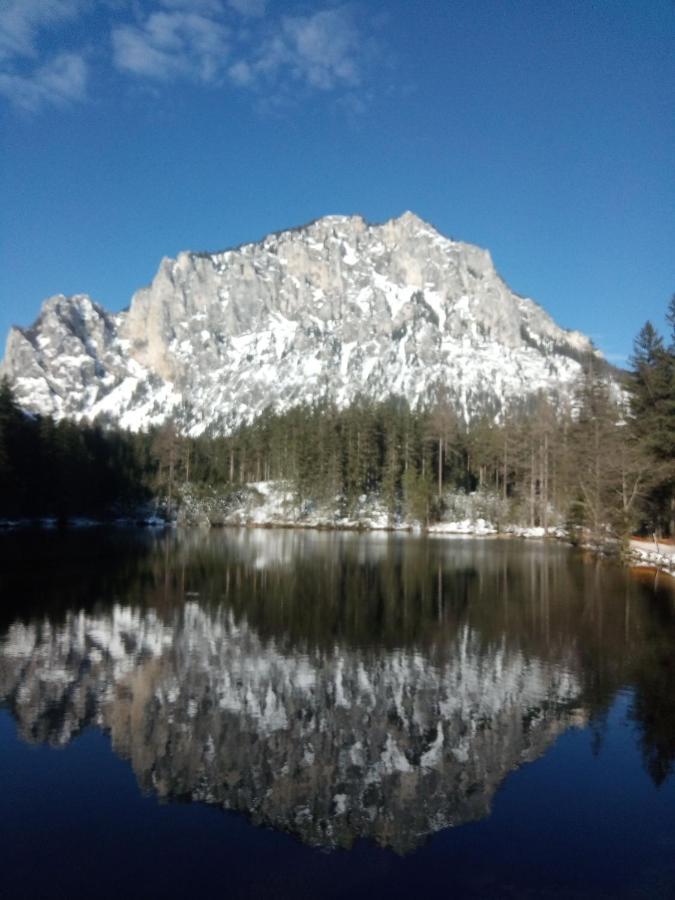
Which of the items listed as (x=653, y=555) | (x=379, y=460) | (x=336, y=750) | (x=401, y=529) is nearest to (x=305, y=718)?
(x=336, y=750)

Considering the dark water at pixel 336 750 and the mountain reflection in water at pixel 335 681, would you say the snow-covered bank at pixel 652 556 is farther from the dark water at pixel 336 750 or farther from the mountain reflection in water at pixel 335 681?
the dark water at pixel 336 750

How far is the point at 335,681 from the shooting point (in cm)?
1777

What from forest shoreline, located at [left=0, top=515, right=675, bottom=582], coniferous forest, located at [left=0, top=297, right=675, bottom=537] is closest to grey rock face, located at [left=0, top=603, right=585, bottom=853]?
forest shoreline, located at [left=0, top=515, right=675, bottom=582]

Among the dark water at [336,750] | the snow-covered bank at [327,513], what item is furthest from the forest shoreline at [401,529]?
the dark water at [336,750]

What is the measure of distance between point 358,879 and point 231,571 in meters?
32.2

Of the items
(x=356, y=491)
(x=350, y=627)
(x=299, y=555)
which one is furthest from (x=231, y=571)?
(x=356, y=491)

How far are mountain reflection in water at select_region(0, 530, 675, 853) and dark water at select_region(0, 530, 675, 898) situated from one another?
7 centimetres

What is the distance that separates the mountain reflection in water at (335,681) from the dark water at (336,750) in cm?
7

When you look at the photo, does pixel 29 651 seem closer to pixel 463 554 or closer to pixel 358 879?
pixel 358 879

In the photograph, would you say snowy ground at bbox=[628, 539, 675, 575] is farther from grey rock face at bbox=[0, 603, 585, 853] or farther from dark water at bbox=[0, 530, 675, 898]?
grey rock face at bbox=[0, 603, 585, 853]

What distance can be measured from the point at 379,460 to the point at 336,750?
82977 mm

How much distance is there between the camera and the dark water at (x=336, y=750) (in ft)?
30.9

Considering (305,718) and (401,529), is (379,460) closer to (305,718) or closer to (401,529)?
(401,529)

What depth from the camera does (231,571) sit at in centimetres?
4069
